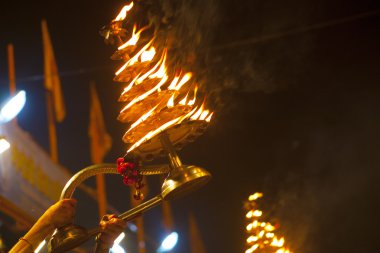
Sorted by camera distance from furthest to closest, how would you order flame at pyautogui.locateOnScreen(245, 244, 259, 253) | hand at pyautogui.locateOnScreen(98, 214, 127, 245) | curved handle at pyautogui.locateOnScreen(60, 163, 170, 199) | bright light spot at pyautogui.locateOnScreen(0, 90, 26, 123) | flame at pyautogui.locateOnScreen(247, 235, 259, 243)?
1. bright light spot at pyautogui.locateOnScreen(0, 90, 26, 123)
2. flame at pyautogui.locateOnScreen(247, 235, 259, 243)
3. flame at pyautogui.locateOnScreen(245, 244, 259, 253)
4. curved handle at pyautogui.locateOnScreen(60, 163, 170, 199)
5. hand at pyautogui.locateOnScreen(98, 214, 127, 245)

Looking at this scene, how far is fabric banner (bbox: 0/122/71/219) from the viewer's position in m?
8.61

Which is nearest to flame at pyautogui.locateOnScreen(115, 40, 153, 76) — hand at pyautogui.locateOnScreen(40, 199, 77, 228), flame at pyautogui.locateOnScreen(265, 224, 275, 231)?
hand at pyautogui.locateOnScreen(40, 199, 77, 228)

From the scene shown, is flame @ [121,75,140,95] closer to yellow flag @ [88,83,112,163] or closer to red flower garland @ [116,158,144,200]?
red flower garland @ [116,158,144,200]

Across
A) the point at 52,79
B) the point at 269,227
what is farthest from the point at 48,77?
the point at 269,227

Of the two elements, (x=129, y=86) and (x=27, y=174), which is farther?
(x=27, y=174)

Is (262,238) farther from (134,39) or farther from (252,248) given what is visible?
(134,39)

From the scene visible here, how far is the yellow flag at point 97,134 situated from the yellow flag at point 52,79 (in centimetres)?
154

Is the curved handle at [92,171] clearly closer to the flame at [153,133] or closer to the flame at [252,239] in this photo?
the flame at [153,133]

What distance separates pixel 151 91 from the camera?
2.38m

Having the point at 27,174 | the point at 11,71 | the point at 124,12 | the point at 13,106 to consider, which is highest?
the point at 11,71

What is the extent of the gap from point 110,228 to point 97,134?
1189 cm

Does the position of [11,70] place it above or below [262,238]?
above

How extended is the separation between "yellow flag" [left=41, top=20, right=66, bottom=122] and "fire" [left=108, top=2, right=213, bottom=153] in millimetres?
9974

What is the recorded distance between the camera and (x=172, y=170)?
2.35 metres
